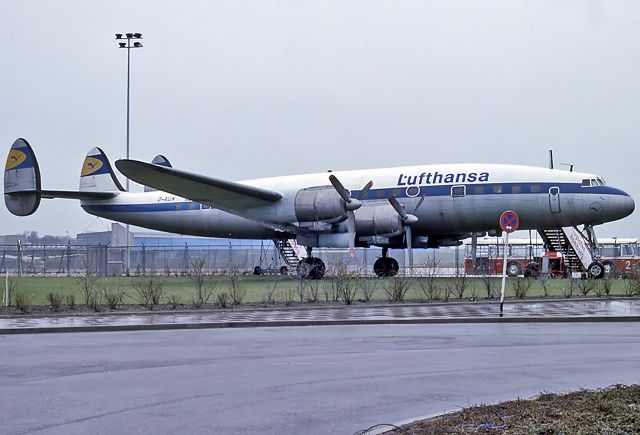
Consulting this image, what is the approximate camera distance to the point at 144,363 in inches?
492

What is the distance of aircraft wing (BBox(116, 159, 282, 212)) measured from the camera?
33.9 m

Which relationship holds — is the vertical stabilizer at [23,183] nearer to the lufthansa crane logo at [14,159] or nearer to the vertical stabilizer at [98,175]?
the lufthansa crane logo at [14,159]

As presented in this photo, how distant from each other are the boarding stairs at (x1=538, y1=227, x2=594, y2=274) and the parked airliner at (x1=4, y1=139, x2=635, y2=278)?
7.12 metres

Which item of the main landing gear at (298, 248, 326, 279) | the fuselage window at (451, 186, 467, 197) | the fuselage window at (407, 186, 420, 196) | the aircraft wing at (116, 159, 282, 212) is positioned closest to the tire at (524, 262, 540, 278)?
the fuselage window at (451, 186, 467, 197)

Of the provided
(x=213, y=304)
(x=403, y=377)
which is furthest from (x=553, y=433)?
(x=213, y=304)

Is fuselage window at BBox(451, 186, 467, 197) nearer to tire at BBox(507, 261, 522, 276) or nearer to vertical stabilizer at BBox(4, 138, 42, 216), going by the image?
tire at BBox(507, 261, 522, 276)

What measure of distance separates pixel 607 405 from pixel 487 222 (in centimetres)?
2860

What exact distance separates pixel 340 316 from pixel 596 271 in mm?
19145

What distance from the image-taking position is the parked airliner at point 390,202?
3438 centimetres

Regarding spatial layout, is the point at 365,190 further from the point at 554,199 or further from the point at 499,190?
the point at 554,199

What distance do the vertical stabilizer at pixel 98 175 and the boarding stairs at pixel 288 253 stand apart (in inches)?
390

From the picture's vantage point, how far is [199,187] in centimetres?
3631

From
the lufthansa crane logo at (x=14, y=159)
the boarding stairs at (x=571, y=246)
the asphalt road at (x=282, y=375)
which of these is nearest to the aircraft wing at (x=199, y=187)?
the lufthansa crane logo at (x=14, y=159)

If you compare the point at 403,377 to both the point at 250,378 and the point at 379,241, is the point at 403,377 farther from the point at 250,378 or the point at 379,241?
the point at 379,241
